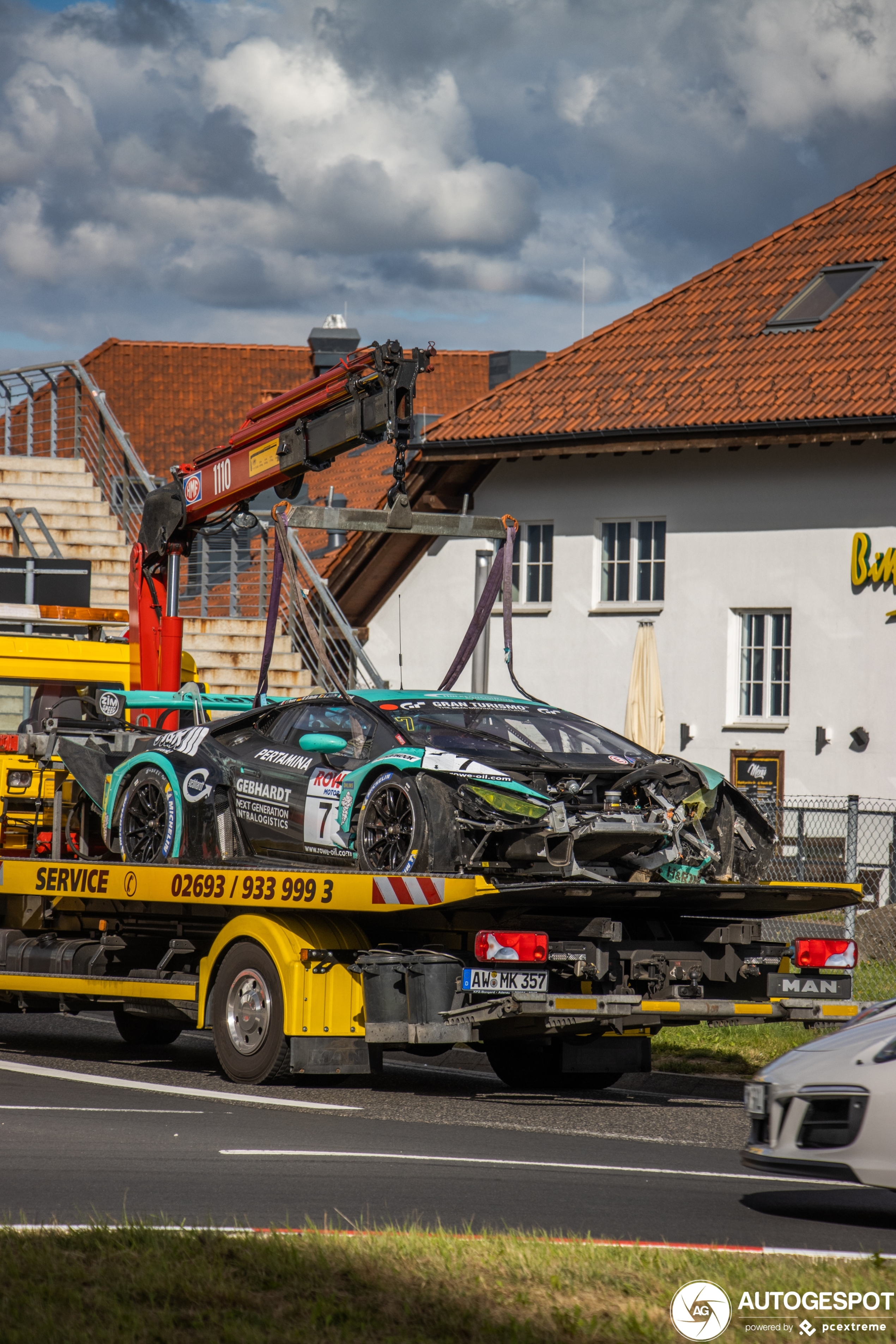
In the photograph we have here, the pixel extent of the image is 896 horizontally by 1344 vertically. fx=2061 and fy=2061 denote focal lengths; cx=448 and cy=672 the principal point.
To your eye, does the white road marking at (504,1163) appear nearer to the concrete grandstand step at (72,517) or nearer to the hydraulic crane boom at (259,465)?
the hydraulic crane boom at (259,465)

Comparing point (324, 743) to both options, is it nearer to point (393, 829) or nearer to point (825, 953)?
point (393, 829)

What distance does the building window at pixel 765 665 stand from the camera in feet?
92.6

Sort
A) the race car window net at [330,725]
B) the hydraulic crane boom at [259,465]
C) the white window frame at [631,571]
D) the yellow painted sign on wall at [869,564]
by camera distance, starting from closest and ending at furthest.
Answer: the race car window net at [330,725] < the hydraulic crane boom at [259,465] < the yellow painted sign on wall at [869,564] < the white window frame at [631,571]

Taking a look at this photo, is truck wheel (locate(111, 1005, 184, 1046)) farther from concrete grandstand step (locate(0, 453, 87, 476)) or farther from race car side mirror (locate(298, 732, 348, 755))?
concrete grandstand step (locate(0, 453, 87, 476))

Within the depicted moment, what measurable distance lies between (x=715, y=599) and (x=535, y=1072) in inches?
680

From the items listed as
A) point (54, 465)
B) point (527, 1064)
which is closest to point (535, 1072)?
point (527, 1064)

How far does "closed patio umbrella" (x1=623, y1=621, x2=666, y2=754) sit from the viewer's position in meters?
24.5

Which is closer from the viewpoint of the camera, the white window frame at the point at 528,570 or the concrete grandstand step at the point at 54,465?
the concrete grandstand step at the point at 54,465

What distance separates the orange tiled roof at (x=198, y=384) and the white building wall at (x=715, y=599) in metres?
18.9

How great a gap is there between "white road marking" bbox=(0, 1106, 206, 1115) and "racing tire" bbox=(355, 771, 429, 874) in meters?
1.54

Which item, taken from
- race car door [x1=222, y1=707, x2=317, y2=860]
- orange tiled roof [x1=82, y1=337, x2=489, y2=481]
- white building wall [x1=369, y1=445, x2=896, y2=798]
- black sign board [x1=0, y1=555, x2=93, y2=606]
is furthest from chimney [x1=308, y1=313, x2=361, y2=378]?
race car door [x1=222, y1=707, x2=317, y2=860]

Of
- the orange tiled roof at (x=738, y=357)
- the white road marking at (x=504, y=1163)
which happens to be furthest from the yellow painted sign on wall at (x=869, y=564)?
the white road marking at (x=504, y=1163)

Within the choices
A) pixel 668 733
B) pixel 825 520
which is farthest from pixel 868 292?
pixel 668 733

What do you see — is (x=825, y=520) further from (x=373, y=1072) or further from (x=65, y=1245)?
(x=65, y=1245)
